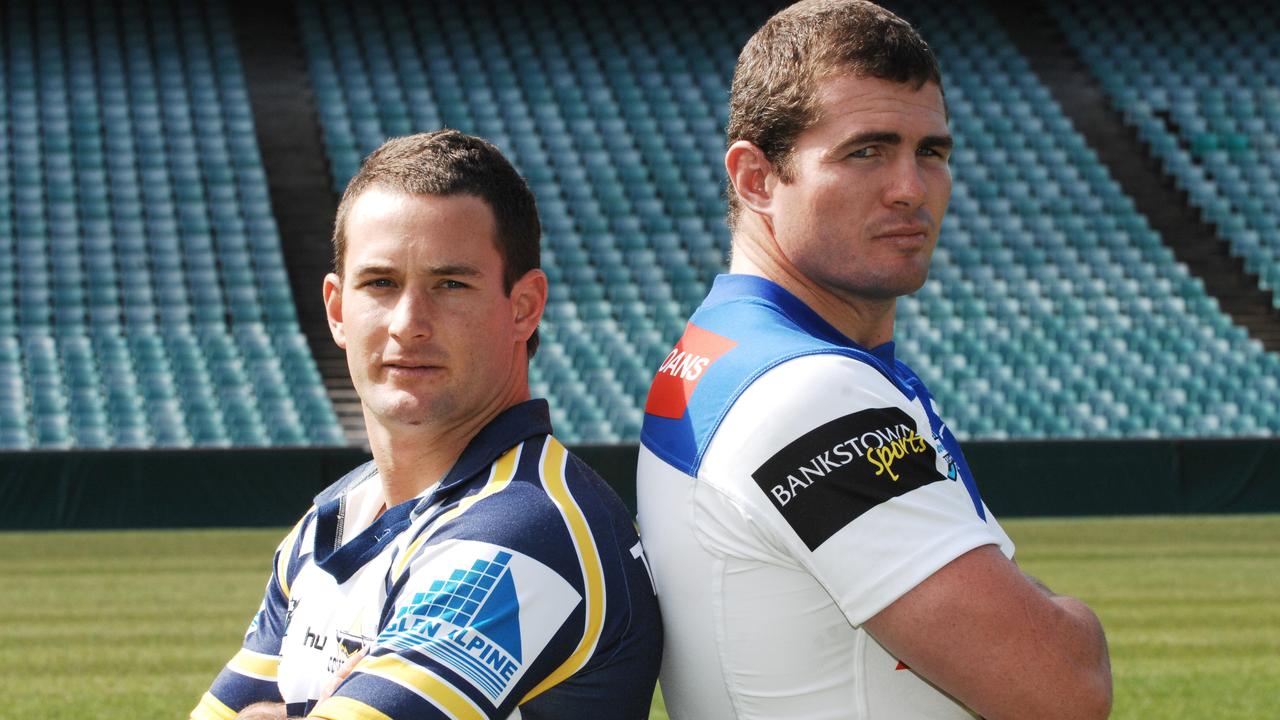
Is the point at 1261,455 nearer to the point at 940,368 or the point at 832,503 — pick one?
the point at 940,368

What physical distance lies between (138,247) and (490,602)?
59.9ft

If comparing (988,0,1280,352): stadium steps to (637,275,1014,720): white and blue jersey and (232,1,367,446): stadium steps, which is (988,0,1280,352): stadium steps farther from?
(637,275,1014,720): white and blue jersey

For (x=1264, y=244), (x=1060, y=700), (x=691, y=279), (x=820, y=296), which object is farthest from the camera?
(x=1264, y=244)

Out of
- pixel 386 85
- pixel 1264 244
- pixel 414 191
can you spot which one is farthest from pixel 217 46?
pixel 414 191

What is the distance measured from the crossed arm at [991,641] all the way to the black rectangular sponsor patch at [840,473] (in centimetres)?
13

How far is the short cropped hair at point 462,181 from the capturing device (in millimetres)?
2242

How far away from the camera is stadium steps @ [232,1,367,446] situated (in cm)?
1812

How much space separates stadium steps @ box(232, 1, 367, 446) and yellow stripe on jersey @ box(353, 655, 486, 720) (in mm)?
14463

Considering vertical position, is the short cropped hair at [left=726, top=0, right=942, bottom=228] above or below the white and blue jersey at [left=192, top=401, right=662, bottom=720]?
above

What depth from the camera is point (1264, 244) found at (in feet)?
67.8

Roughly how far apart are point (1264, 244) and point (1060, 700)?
20403mm

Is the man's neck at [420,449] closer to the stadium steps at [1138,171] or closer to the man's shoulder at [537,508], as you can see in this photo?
the man's shoulder at [537,508]

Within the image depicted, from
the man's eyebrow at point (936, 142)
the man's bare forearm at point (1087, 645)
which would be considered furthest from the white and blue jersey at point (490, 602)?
the man's eyebrow at point (936, 142)

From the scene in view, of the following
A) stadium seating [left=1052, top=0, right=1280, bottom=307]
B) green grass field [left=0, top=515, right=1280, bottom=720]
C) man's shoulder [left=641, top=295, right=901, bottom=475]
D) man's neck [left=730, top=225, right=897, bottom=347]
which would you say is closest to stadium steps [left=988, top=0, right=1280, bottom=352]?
stadium seating [left=1052, top=0, right=1280, bottom=307]
